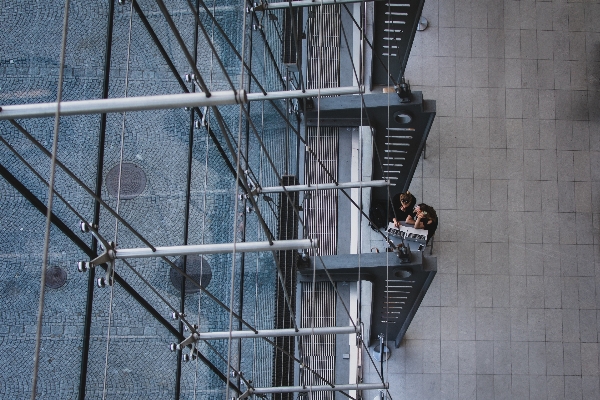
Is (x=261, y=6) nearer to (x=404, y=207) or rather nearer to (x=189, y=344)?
(x=404, y=207)

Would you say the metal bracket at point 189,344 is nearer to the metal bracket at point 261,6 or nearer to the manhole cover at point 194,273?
the manhole cover at point 194,273

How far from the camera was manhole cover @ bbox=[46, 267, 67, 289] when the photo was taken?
5348 mm

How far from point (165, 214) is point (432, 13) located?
9430 mm

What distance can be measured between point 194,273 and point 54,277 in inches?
85.8

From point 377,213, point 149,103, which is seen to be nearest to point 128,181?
point 149,103

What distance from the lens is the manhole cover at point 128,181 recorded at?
20.7ft

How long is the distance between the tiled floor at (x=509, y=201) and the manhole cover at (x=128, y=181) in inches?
297

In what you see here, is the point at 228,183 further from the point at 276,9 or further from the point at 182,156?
the point at 276,9

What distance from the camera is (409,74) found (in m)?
14.4

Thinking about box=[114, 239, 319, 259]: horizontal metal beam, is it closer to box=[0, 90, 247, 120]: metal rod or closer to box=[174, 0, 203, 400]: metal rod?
box=[174, 0, 203, 400]: metal rod

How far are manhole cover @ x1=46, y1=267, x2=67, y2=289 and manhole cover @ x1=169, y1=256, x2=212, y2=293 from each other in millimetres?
1617

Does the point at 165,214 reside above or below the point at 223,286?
above

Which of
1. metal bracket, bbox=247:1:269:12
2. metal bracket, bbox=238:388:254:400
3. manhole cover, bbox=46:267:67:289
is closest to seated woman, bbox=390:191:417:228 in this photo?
metal bracket, bbox=247:1:269:12

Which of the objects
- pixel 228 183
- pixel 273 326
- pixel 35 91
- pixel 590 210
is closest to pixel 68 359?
pixel 35 91
